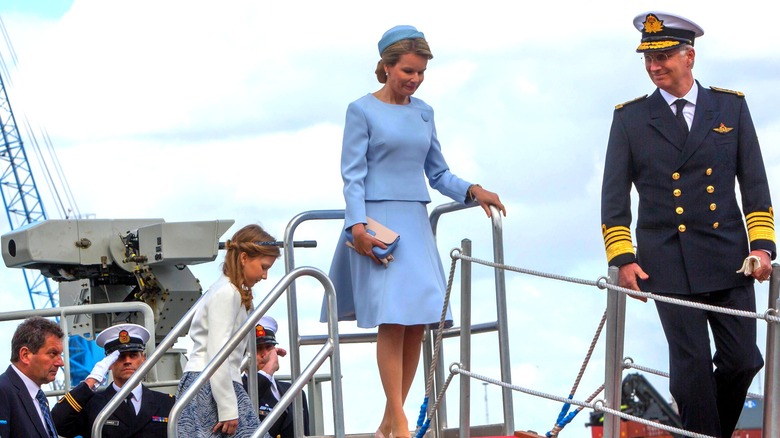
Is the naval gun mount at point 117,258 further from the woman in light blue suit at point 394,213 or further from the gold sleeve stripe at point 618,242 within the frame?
the gold sleeve stripe at point 618,242

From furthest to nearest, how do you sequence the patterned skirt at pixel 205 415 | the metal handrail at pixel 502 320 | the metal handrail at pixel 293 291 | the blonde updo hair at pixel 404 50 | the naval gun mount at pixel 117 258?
the naval gun mount at pixel 117 258 < the metal handrail at pixel 293 291 < the metal handrail at pixel 502 320 < the blonde updo hair at pixel 404 50 < the patterned skirt at pixel 205 415

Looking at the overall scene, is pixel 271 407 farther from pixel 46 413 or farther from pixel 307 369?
pixel 307 369

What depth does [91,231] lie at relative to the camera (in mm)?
11539

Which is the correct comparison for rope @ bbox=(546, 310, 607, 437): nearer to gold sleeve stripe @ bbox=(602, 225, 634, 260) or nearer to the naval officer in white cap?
gold sleeve stripe @ bbox=(602, 225, 634, 260)

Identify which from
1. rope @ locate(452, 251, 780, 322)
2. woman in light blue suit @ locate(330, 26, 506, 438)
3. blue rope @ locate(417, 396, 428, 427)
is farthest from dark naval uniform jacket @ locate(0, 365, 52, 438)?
rope @ locate(452, 251, 780, 322)

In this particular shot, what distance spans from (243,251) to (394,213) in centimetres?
74

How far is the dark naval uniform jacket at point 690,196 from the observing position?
5.27 metres

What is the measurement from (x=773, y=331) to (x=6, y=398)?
3.86 meters

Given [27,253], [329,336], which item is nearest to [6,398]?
[329,336]

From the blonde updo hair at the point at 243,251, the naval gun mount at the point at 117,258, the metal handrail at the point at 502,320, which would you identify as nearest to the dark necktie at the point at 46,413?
the blonde updo hair at the point at 243,251

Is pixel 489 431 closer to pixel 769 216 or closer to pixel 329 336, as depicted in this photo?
pixel 329 336

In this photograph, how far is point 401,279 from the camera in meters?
5.87

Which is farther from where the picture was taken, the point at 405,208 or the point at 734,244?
the point at 405,208

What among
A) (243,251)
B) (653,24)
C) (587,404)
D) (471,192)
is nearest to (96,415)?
(243,251)
